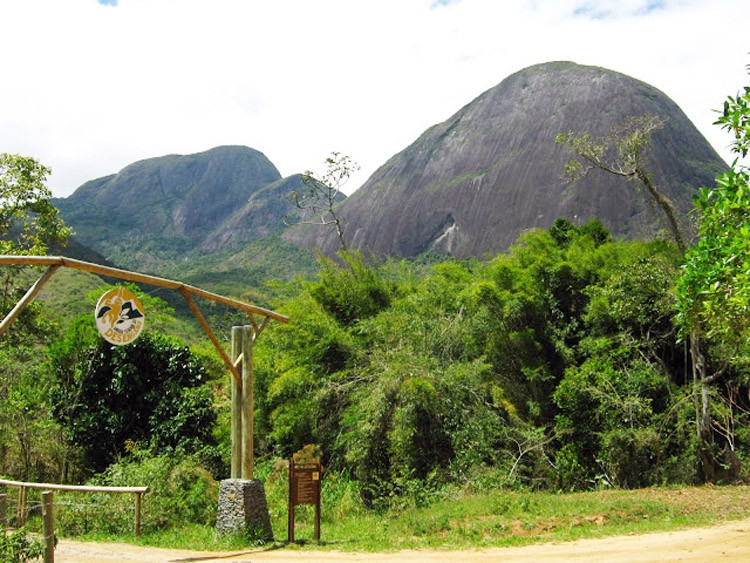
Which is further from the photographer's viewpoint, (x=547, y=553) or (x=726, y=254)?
(x=547, y=553)

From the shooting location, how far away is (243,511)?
7930 millimetres

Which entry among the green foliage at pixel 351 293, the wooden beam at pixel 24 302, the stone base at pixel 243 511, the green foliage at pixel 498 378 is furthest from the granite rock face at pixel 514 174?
the wooden beam at pixel 24 302

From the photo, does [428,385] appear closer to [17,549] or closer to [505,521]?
[505,521]

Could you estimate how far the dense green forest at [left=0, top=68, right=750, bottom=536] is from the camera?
35.7 feet

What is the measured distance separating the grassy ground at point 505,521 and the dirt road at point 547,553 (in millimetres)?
347

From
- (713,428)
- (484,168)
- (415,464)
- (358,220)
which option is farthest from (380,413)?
(358,220)

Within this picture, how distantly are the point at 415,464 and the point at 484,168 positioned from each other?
45.4 metres

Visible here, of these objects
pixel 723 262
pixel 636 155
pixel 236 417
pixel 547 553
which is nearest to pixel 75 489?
pixel 236 417

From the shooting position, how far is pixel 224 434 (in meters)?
12.7

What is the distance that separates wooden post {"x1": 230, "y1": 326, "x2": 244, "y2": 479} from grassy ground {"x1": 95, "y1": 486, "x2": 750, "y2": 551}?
2.99 ft

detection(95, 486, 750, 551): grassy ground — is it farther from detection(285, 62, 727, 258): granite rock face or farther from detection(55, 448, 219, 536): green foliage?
detection(285, 62, 727, 258): granite rock face

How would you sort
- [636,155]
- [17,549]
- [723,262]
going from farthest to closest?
[636,155]
[723,262]
[17,549]

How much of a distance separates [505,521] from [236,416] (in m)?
3.92

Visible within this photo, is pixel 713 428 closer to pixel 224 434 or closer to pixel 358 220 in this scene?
pixel 224 434
